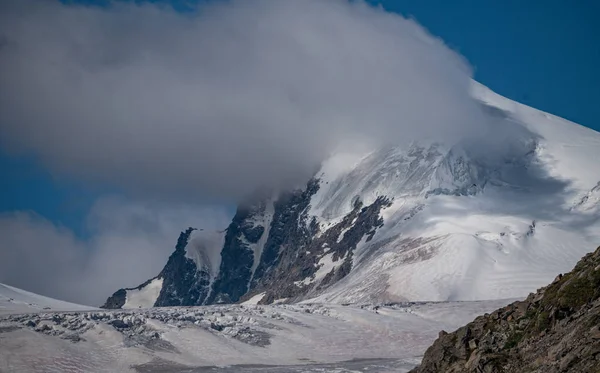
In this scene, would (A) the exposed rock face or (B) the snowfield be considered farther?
(B) the snowfield

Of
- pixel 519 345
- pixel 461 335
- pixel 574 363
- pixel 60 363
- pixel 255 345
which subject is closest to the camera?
pixel 574 363

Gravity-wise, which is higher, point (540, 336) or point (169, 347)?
point (169, 347)

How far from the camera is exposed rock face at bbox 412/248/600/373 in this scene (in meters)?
49.7

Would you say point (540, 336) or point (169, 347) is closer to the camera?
point (540, 336)

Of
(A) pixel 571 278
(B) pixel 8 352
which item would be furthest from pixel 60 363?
(A) pixel 571 278

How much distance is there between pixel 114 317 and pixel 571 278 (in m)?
148

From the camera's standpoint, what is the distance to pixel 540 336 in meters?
56.7

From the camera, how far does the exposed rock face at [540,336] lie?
163 feet

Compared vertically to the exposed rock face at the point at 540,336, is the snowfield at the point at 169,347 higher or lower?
higher

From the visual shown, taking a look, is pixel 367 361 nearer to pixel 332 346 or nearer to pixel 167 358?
pixel 332 346

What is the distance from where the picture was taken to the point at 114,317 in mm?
193250

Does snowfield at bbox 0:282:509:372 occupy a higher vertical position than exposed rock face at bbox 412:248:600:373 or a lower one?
higher

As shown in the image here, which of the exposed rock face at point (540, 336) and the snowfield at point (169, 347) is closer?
the exposed rock face at point (540, 336)

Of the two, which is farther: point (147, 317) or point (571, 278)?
point (147, 317)
